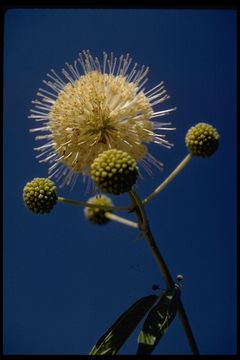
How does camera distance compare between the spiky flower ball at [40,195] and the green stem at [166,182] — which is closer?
the green stem at [166,182]

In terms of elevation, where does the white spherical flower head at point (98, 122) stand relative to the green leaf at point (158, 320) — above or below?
above

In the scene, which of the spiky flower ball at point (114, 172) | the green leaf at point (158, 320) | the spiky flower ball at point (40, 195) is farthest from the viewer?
the spiky flower ball at point (40, 195)

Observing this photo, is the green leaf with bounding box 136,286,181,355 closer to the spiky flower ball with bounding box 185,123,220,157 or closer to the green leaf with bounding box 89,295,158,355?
the green leaf with bounding box 89,295,158,355

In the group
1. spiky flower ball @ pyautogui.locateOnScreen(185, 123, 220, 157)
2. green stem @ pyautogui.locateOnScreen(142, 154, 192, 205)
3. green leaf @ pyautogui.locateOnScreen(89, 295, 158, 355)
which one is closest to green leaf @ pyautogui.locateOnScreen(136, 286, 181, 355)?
green leaf @ pyautogui.locateOnScreen(89, 295, 158, 355)

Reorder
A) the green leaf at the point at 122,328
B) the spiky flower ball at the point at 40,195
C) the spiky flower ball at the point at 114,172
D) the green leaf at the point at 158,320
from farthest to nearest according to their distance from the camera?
the spiky flower ball at the point at 40,195
the spiky flower ball at the point at 114,172
the green leaf at the point at 122,328
the green leaf at the point at 158,320

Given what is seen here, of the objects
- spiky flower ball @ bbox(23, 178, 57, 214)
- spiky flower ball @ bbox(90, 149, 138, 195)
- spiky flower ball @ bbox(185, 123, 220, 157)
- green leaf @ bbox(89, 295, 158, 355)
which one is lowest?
green leaf @ bbox(89, 295, 158, 355)

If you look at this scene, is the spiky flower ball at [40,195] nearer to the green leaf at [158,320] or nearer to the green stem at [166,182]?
the green stem at [166,182]

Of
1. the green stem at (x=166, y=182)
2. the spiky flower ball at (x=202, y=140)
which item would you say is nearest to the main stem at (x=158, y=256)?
the green stem at (x=166, y=182)
